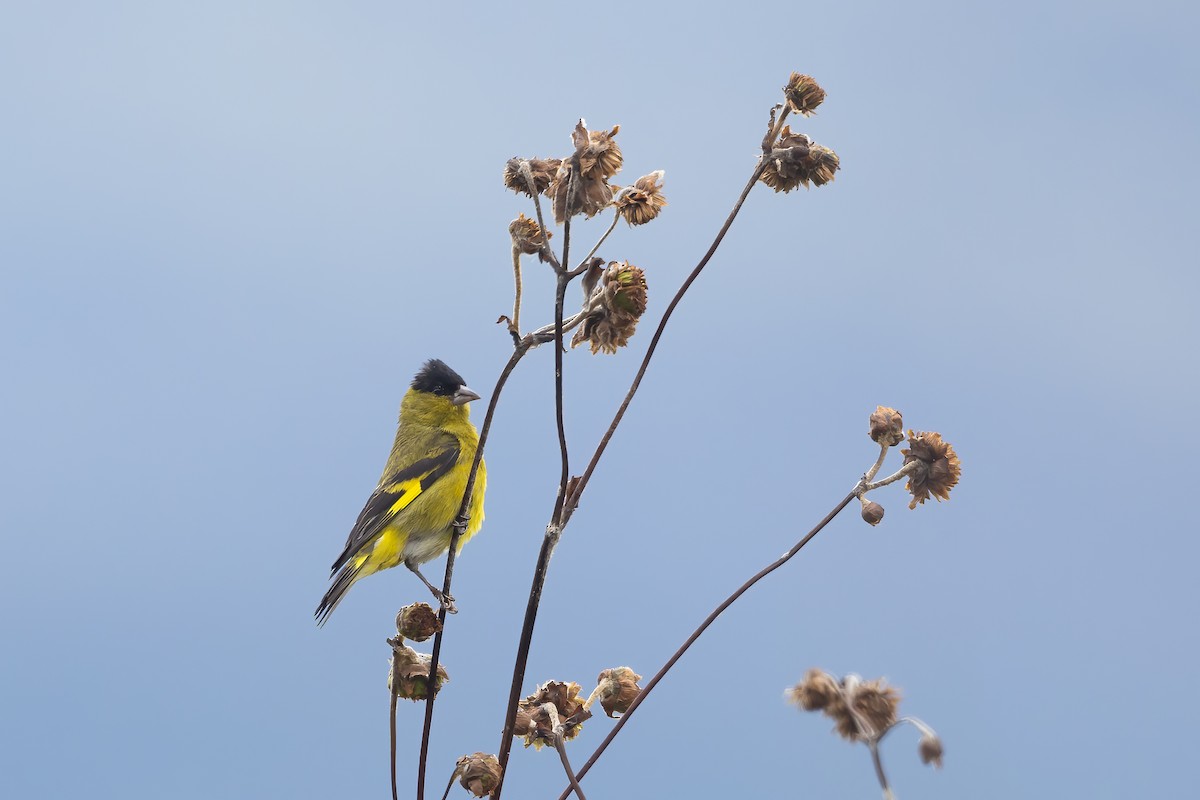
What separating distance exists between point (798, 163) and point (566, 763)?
1.18 metres

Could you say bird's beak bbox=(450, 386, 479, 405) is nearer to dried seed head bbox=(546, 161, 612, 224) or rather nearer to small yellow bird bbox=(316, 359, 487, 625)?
small yellow bird bbox=(316, 359, 487, 625)

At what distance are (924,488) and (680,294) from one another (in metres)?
0.67

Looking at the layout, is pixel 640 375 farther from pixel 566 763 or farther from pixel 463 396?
pixel 463 396

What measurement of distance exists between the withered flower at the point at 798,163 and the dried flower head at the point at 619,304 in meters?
0.32

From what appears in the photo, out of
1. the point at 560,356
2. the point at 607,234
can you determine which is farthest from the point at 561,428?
the point at 607,234

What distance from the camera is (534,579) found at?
1.97m

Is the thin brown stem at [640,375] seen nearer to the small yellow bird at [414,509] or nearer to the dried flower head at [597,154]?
the dried flower head at [597,154]

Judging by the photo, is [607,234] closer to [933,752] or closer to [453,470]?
[933,752]

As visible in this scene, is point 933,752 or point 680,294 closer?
point 933,752

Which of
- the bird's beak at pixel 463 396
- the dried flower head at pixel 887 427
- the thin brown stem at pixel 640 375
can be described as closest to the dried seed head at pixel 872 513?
the dried flower head at pixel 887 427

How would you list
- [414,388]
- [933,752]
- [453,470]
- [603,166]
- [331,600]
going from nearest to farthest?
[933,752] → [603,166] → [331,600] → [453,470] → [414,388]

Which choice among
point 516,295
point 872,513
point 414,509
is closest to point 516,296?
point 516,295

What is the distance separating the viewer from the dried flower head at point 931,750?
1.33 m

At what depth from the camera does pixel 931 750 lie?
133cm
